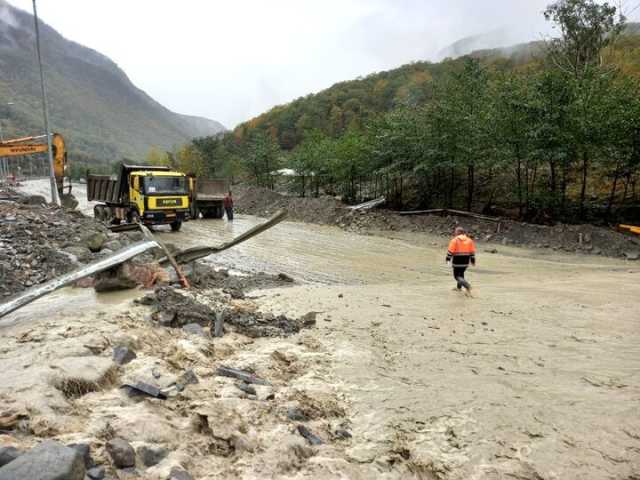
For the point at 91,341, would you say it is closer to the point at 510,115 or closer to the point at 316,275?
the point at 316,275

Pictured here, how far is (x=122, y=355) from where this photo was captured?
5.18 m

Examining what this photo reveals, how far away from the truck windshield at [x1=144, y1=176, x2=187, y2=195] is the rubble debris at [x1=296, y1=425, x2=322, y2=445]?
1636 cm

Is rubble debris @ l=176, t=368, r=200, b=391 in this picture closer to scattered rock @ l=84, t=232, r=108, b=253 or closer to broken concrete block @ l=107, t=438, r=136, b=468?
broken concrete block @ l=107, t=438, r=136, b=468

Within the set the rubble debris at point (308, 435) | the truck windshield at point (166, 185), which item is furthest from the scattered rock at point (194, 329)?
the truck windshield at point (166, 185)

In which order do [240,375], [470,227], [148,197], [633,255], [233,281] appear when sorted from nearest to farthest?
[240,375], [233,281], [633,255], [148,197], [470,227]

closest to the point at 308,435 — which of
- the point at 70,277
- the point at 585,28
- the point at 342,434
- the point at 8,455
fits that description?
the point at 342,434

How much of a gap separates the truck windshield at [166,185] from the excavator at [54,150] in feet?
17.8

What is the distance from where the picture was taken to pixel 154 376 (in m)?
4.80

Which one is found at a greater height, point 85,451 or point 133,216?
point 133,216

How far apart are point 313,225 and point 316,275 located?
46.4 ft

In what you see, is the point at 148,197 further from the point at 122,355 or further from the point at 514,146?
the point at 514,146

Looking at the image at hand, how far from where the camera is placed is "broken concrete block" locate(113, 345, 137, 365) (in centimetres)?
512

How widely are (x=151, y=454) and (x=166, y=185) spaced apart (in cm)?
1704

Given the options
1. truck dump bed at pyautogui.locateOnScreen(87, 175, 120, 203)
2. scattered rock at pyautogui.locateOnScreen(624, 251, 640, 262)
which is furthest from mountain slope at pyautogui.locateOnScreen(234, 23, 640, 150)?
scattered rock at pyautogui.locateOnScreen(624, 251, 640, 262)
